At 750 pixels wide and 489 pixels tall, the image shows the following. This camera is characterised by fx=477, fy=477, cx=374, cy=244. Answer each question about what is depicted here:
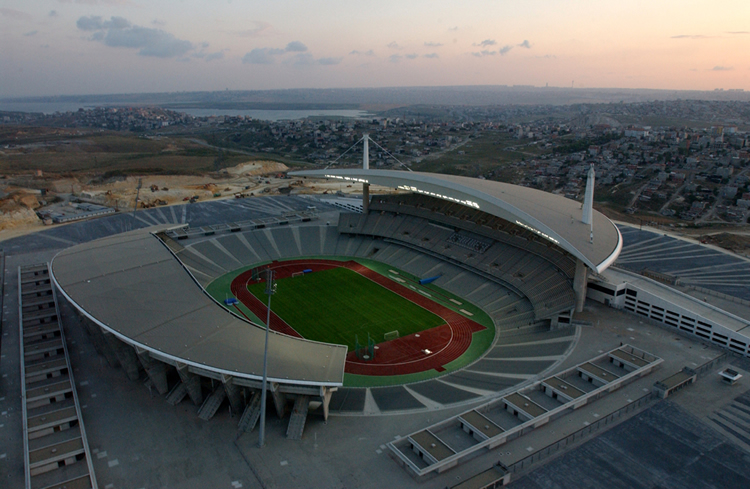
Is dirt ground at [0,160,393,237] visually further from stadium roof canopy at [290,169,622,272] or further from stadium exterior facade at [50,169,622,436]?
stadium roof canopy at [290,169,622,272]

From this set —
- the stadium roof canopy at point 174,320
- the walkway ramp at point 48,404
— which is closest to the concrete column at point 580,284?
the stadium roof canopy at point 174,320

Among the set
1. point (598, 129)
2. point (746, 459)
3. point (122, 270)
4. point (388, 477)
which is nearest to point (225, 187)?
point (122, 270)

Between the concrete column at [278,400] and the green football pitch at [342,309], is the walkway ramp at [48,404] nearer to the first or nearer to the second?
the concrete column at [278,400]

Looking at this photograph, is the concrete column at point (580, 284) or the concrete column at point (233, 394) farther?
the concrete column at point (580, 284)

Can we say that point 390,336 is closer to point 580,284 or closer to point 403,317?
point 403,317

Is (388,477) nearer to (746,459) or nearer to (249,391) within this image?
(249,391)
